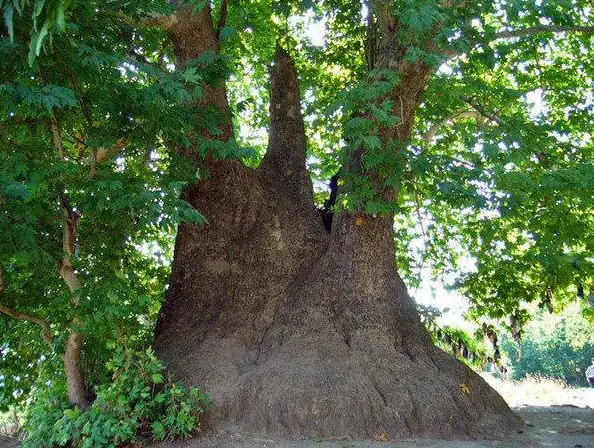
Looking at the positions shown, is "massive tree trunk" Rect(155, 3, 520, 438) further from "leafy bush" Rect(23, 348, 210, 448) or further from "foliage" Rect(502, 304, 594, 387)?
"foliage" Rect(502, 304, 594, 387)

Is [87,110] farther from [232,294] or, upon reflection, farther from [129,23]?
[232,294]

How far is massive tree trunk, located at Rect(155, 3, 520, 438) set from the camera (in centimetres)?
613

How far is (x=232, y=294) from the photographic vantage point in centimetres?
762

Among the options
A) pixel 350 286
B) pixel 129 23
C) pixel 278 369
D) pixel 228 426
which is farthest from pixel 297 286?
pixel 129 23

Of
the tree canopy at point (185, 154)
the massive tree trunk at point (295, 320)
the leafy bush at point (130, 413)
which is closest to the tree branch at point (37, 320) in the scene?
the tree canopy at point (185, 154)

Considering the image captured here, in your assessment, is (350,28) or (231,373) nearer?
Result: (231,373)

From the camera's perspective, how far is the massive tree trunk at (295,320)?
6.13 meters

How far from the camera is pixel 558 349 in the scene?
36469 mm

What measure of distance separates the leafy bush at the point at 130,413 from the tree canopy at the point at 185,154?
0.43 metres

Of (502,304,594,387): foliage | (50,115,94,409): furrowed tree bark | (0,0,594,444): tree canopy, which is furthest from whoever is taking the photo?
(502,304,594,387): foliage

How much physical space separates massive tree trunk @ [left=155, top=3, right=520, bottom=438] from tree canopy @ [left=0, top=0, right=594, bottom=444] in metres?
0.55

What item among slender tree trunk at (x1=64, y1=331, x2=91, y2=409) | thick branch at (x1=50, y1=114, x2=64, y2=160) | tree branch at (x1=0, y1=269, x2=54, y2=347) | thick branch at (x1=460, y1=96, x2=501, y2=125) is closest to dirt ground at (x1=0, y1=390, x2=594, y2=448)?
slender tree trunk at (x1=64, y1=331, x2=91, y2=409)

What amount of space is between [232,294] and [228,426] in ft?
6.54

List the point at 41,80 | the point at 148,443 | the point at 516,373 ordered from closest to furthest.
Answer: the point at 41,80 < the point at 148,443 < the point at 516,373
